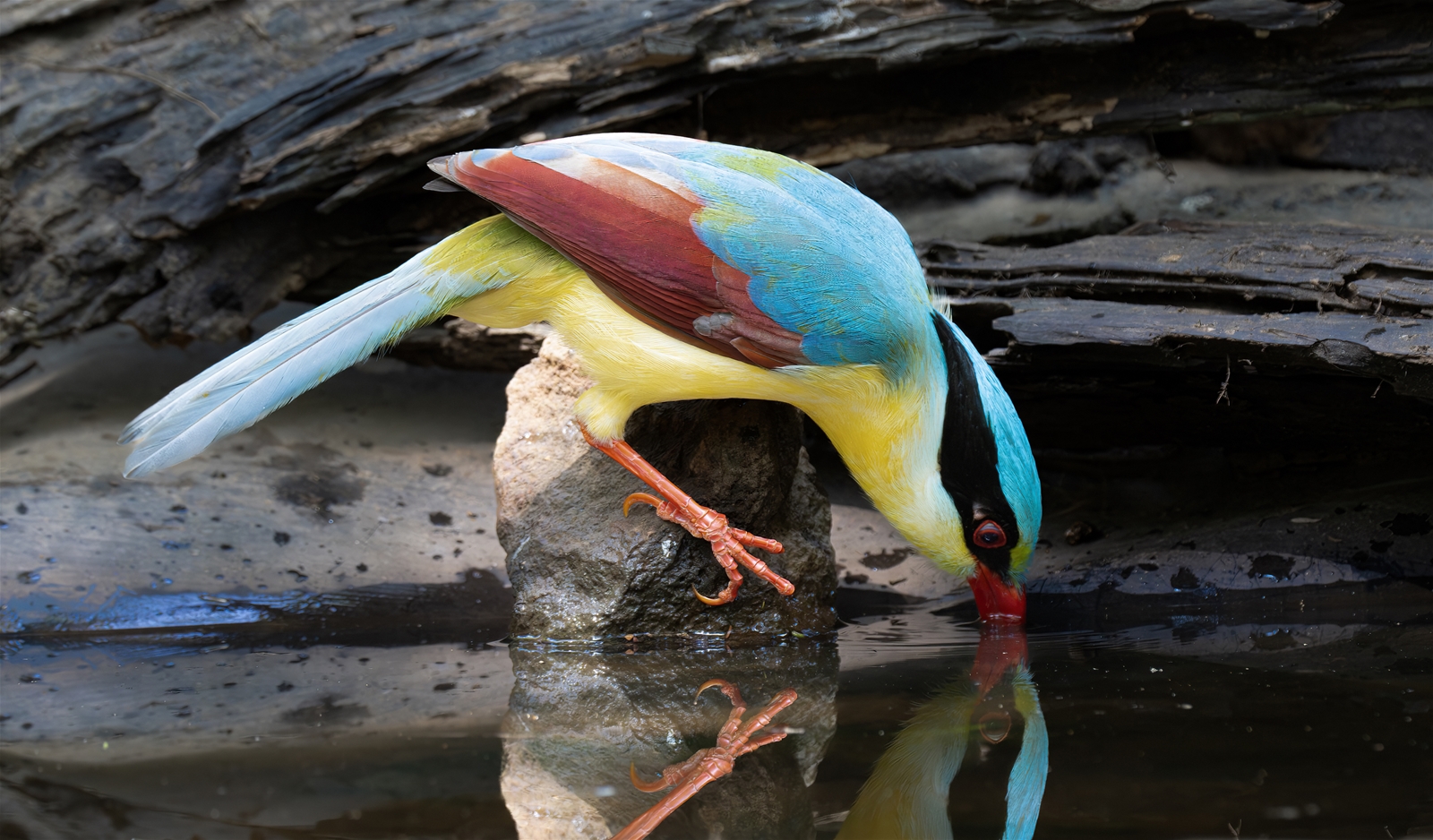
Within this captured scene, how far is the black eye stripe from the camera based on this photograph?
137 inches

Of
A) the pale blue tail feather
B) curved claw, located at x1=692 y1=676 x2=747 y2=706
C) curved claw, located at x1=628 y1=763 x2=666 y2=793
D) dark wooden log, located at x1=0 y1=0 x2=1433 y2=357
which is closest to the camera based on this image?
curved claw, located at x1=628 y1=763 x2=666 y2=793

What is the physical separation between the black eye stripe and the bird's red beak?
13cm

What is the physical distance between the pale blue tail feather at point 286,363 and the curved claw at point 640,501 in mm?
840

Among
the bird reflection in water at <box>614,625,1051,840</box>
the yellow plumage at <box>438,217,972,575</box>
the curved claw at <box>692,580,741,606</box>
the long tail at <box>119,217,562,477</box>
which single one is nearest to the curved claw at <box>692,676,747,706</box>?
the bird reflection in water at <box>614,625,1051,840</box>

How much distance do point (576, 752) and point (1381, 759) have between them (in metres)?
1.70

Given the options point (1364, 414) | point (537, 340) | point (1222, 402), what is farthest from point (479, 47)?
point (1364, 414)

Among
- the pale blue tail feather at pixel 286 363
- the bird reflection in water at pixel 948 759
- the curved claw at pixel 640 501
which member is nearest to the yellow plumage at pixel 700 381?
the pale blue tail feather at pixel 286 363

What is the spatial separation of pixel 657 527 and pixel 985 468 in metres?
1.09

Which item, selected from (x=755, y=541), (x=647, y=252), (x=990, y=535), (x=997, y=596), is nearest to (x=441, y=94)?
(x=647, y=252)

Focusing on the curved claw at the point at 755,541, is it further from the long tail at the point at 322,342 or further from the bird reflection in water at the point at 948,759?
the long tail at the point at 322,342

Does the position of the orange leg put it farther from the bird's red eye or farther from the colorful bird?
the bird's red eye

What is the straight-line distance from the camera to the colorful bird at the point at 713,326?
332 centimetres

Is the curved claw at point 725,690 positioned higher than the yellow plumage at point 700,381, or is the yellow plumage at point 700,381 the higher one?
the yellow plumage at point 700,381

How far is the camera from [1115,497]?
501cm
